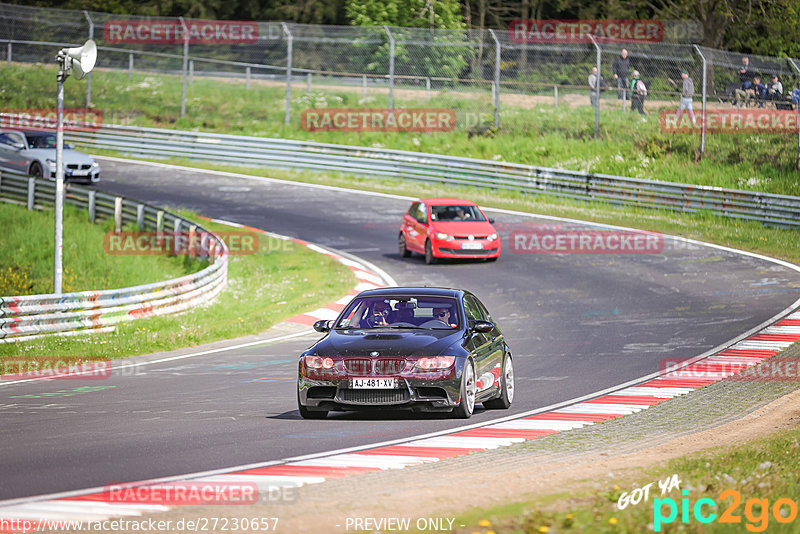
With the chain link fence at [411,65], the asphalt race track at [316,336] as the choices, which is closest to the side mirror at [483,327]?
the asphalt race track at [316,336]

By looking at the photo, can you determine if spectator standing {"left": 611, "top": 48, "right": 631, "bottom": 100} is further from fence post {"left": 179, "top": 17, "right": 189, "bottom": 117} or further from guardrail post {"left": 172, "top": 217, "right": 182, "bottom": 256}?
guardrail post {"left": 172, "top": 217, "right": 182, "bottom": 256}

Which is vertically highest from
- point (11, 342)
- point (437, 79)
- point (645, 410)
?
point (437, 79)

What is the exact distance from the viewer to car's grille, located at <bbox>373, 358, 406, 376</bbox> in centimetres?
1101

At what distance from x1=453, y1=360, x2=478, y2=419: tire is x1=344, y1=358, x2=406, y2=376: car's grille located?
64 centimetres

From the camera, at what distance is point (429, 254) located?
26.3 meters

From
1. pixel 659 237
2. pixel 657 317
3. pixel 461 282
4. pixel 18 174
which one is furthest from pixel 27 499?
pixel 18 174

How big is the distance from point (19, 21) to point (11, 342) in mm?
28514

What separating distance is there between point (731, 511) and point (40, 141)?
3298 centimetres

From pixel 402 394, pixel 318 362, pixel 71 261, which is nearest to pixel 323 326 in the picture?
pixel 318 362

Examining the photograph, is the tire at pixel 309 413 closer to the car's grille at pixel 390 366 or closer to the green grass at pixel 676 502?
the car's grille at pixel 390 366

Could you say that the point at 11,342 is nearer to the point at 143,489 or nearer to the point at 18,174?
the point at 143,489

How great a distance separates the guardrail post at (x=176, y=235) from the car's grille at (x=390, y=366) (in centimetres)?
1726

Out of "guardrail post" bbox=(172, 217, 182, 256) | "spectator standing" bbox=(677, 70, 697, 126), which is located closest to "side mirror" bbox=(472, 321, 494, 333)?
"guardrail post" bbox=(172, 217, 182, 256)

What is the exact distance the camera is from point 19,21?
141 ft
